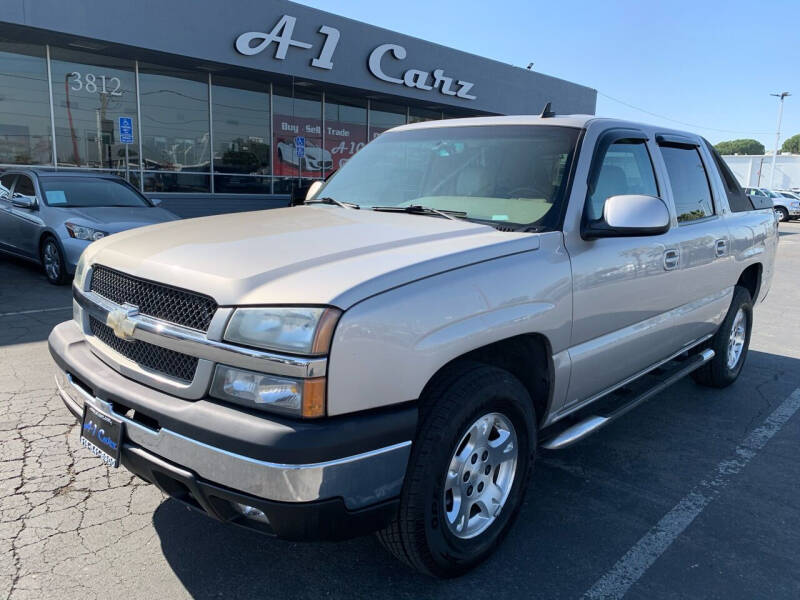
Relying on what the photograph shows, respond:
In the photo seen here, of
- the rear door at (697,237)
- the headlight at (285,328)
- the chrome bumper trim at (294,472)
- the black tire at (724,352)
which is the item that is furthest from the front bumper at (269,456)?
the black tire at (724,352)

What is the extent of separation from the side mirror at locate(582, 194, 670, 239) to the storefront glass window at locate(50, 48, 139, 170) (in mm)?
14111

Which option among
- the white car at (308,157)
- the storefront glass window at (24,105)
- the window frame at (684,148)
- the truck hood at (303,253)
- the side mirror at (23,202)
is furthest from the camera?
the white car at (308,157)

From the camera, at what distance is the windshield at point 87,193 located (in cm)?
871

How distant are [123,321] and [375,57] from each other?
624 inches

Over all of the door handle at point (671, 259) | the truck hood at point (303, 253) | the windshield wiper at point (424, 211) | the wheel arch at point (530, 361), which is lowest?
the wheel arch at point (530, 361)

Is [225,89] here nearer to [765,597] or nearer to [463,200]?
[463,200]

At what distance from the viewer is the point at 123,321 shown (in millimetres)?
2465

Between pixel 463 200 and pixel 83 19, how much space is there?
11.9 m

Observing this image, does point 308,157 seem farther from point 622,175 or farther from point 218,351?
point 218,351

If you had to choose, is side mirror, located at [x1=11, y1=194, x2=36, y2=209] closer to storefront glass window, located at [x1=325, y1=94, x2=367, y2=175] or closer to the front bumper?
the front bumper

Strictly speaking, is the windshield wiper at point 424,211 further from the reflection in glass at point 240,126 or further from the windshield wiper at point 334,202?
the reflection in glass at point 240,126

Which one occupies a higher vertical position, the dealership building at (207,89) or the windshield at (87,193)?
Answer: the dealership building at (207,89)

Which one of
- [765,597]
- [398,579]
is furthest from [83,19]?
[765,597]

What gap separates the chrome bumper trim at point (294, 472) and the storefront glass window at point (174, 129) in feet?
47.1
